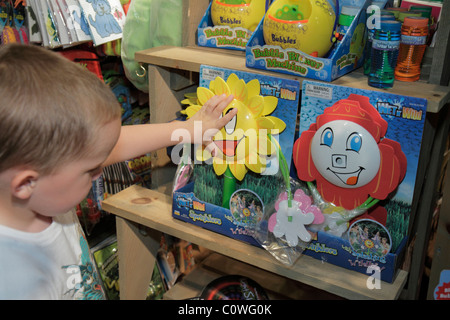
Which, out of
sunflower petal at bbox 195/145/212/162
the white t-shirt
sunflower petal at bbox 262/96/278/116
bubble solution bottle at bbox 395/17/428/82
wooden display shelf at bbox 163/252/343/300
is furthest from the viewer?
wooden display shelf at bbox 163/252/343/300

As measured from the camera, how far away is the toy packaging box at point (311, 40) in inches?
37.2

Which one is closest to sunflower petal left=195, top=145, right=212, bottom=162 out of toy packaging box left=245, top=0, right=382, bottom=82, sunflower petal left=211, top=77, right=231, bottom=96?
sunflower petal left=211, top=77, right=231, bottom=96

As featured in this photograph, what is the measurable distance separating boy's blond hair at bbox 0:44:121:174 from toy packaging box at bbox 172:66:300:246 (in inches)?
14.6

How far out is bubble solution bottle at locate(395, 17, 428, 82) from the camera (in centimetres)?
88

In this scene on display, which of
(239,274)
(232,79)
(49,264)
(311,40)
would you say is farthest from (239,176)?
(239,274)

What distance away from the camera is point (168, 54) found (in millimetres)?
1155

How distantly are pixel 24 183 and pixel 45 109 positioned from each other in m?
0.13

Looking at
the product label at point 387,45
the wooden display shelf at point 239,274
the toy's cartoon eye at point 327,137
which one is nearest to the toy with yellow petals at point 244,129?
the toy's cartoon eye at point 327,137

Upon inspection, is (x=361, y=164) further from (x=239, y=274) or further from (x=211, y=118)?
(x=239, y=274)

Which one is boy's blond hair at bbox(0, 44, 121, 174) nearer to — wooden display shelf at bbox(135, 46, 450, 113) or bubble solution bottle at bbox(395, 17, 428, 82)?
wooden display shelf at bbox(135, 46, 450, 113)

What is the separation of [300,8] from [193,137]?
14.0 inches

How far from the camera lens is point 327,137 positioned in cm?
92

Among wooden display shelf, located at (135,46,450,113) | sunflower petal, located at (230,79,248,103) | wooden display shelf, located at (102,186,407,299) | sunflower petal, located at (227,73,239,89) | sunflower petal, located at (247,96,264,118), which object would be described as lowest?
wooden display shelf, located at (102,186,407,299)
